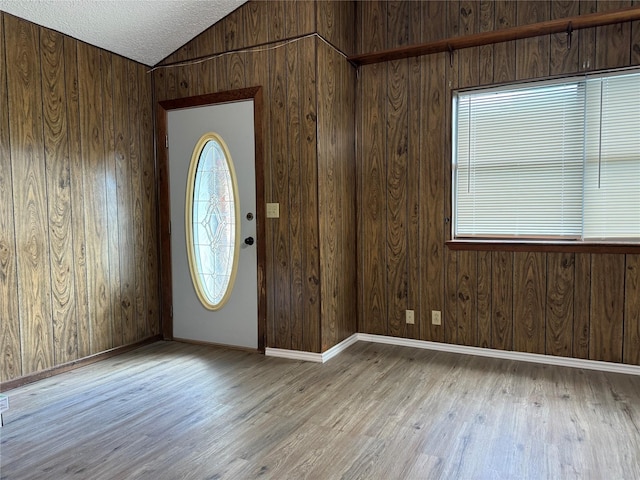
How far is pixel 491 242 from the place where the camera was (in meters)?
3.54

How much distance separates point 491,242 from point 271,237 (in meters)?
1.67

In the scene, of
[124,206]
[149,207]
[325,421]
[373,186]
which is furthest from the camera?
[149,207]

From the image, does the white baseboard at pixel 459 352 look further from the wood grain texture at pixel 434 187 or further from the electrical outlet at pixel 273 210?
the electrical outlet at pixel 273 210

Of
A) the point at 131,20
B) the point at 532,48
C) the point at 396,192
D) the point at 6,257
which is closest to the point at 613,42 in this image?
the point at 532,48

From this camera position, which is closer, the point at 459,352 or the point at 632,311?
the point at 632,311

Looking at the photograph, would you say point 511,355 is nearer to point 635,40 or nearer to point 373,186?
point 373,186

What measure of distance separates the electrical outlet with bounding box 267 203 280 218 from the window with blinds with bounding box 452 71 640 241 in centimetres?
138

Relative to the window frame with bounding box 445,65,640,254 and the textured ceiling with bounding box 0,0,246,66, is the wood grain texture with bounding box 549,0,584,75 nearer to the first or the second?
the window frame with bounding box 445,65,640,254

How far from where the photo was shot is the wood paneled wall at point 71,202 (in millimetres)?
3014

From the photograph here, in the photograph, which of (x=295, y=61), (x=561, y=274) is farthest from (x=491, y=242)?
(x=295, y=61)

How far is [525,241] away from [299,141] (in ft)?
5.98

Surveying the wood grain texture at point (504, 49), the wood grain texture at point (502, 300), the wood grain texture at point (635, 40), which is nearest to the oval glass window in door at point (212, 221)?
the wood grain texture at point (502, 300)

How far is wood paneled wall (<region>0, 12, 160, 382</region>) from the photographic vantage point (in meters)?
3.01

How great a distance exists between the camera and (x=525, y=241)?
3451mm
